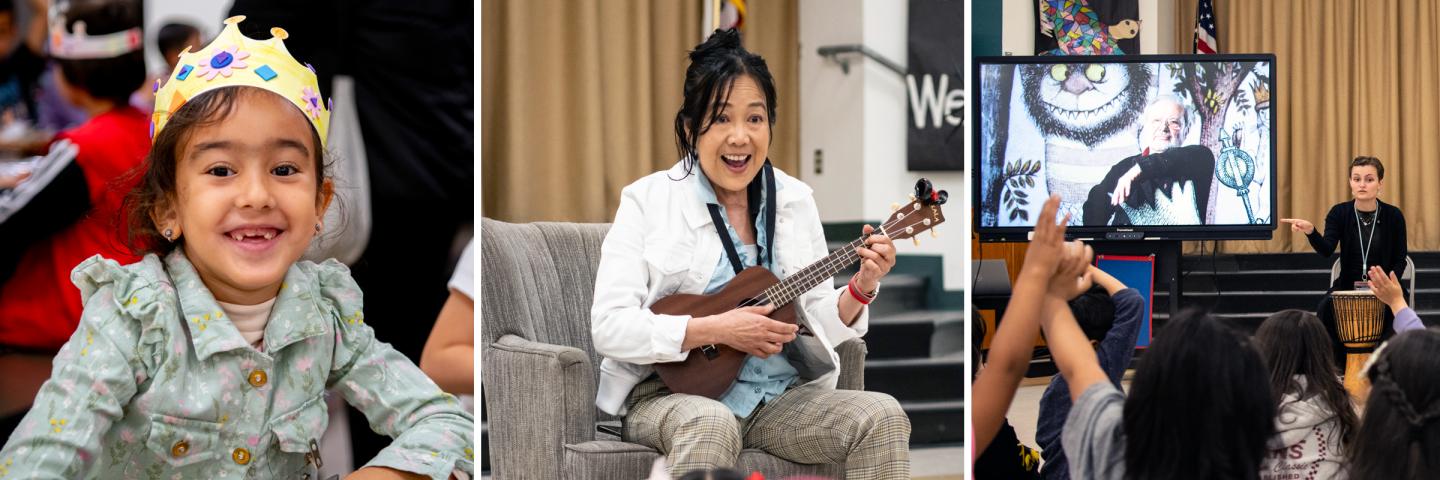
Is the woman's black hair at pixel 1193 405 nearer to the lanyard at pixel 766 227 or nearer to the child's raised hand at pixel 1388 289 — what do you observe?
the lanyard at pixel 766 227

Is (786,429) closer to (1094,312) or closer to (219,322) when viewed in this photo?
(1094,312)

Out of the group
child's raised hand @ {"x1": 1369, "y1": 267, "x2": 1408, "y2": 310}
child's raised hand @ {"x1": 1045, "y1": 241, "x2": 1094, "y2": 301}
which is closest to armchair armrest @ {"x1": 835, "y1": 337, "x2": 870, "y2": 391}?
child's raised hand @ {"x1": 1045, "y1": 241, "x2": 1094, "y2": 301}

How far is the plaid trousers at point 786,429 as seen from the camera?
2.20m

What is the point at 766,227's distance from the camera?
2.34 metres

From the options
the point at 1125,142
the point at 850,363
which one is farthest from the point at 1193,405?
the point at 1125,142

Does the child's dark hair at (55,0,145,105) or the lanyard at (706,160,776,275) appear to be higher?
the child's dark hair at (55,0,145,105)

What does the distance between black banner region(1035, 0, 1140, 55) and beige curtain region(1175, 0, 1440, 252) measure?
116 cm

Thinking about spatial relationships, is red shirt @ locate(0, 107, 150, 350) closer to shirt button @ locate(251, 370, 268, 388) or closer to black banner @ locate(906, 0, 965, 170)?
shirt button @ locate(251, 370, 268, 388)

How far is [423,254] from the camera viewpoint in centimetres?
234

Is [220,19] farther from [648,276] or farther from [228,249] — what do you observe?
[648,276]

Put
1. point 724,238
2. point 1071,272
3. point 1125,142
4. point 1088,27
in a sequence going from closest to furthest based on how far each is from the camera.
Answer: point 1071,272
point 724,238
point 1125,142
point 1088,27

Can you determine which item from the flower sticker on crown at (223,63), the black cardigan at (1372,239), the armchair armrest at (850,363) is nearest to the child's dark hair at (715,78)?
the armchair armrest at (850,363)

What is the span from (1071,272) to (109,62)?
1668mm

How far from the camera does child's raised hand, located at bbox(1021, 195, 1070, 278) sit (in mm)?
1761
